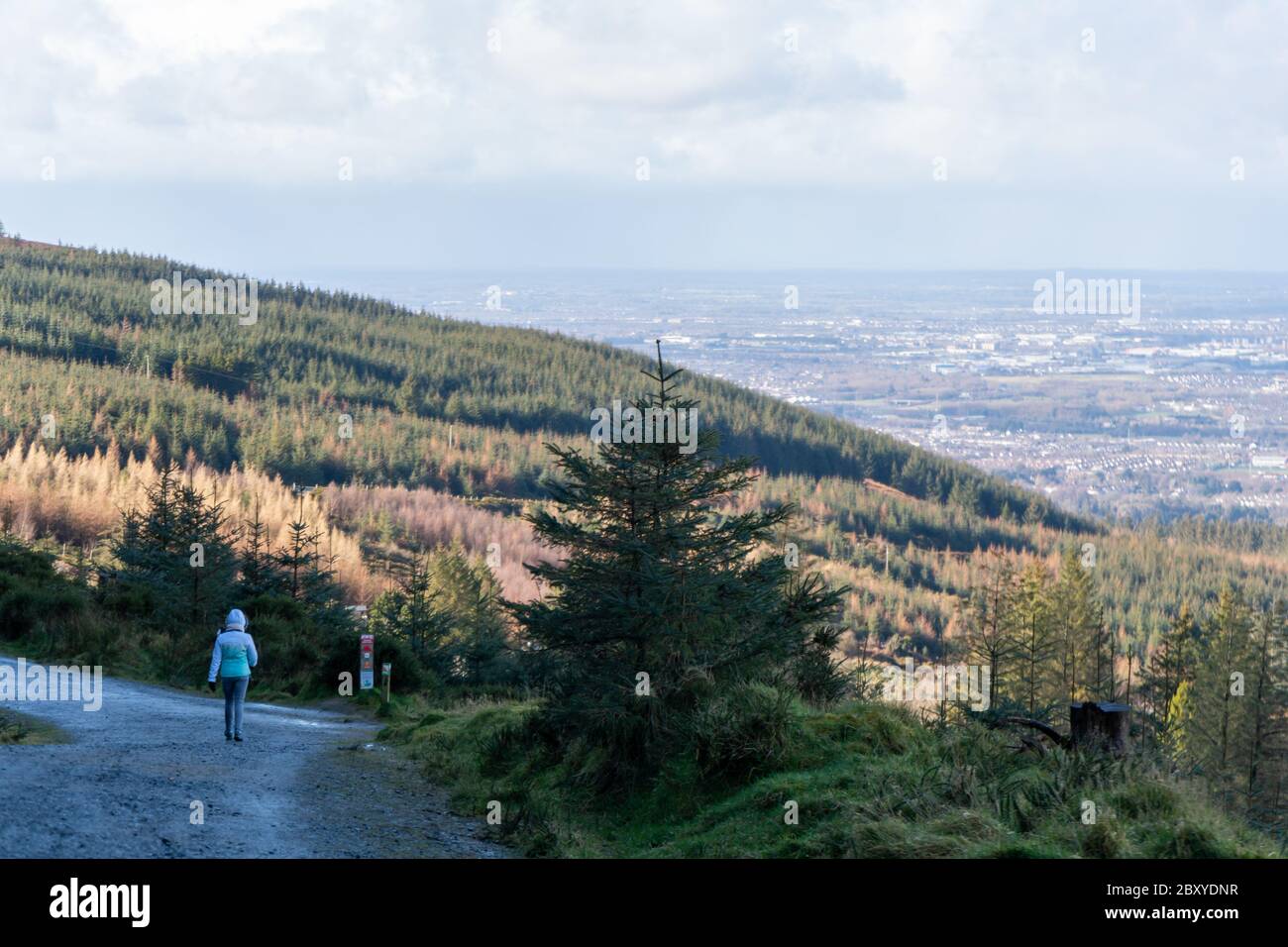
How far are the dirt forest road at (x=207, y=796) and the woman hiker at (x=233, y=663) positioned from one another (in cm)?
36

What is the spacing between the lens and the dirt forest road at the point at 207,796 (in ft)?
30.9

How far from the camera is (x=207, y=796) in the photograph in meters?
11.4

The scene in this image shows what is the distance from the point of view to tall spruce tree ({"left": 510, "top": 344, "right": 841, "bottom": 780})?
13000 millimetres

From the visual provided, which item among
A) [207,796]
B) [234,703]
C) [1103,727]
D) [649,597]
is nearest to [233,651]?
[234,703]

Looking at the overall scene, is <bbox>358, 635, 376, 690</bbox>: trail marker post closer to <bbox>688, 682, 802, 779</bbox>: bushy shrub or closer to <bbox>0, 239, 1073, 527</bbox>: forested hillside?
<bbox>688, 682, 802, 779</bbox>: bushy shrub

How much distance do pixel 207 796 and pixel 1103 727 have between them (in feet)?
25.8

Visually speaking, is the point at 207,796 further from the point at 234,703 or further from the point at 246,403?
the point at 246,403

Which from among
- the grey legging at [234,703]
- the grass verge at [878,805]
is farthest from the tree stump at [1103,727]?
the grey legging at [234,703]

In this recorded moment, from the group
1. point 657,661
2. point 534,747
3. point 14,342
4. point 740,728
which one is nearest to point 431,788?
point 534,747

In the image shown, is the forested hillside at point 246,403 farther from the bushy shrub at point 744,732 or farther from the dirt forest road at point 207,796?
the bushy shrub at point 744,732
